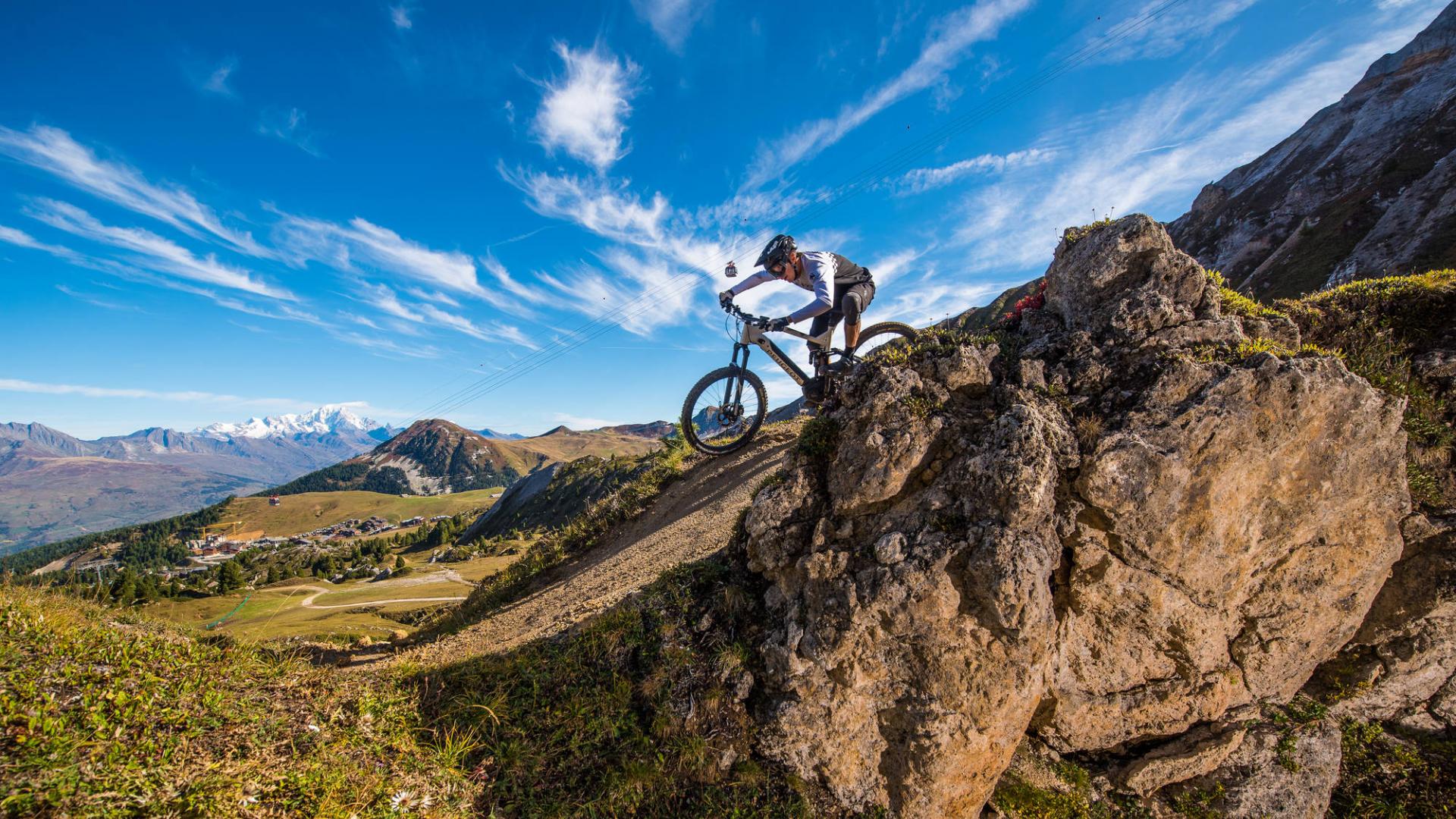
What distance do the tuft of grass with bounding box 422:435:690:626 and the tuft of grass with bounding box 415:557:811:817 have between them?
4.93 m

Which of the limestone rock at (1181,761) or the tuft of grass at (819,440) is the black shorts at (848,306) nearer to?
the tuft of grass at (819,440)

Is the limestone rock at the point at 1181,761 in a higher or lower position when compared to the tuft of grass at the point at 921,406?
lower

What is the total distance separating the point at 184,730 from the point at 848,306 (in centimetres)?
972

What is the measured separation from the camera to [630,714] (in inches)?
229

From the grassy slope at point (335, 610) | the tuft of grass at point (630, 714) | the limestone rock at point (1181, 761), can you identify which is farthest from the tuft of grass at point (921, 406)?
the grassy slope at point (335, 610)

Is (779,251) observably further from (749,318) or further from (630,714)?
(630,714)

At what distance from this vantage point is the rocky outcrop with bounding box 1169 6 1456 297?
47.8m

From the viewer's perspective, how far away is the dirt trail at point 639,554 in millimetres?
7914

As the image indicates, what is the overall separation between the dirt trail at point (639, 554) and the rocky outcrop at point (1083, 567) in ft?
10.1

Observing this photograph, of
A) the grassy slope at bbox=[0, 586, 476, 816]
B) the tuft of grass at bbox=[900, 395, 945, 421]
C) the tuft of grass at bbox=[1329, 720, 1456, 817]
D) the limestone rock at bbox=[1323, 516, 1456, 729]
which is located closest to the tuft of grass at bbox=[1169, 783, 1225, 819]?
the tuft of grass at bbox=[1329, 720, 1456, 817]

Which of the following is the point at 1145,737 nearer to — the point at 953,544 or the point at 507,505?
the point at 953,544

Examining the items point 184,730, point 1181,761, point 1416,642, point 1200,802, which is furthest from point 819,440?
point 1416,642

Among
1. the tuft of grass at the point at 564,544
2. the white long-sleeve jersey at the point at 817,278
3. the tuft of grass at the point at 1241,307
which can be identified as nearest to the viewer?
the tuft of grass at the point at 1241,307

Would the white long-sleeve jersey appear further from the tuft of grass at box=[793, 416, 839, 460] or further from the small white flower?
the small white flower
